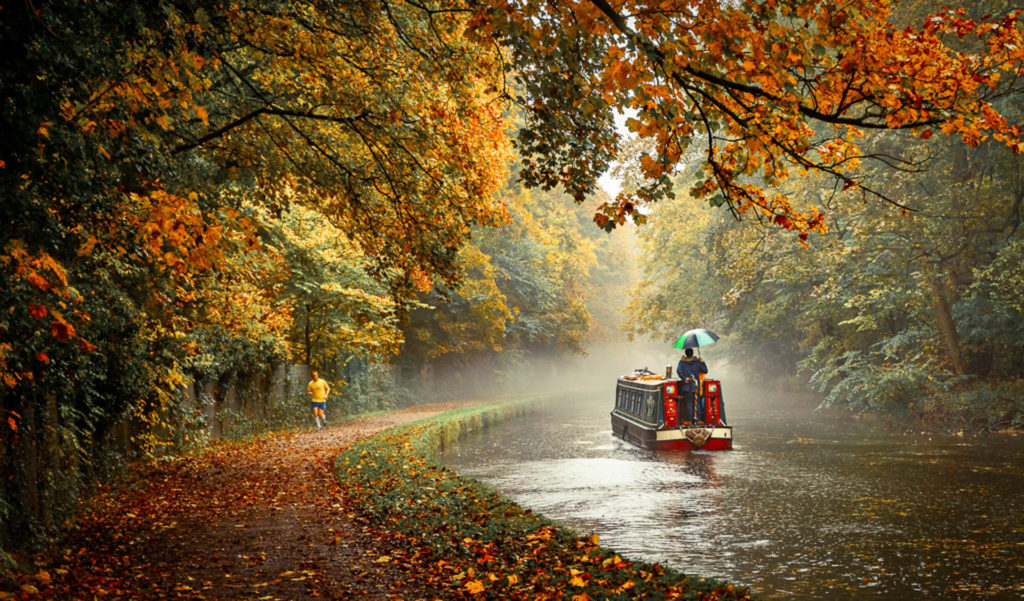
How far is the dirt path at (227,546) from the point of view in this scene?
19.0ft

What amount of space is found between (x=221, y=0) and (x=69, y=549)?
512cm

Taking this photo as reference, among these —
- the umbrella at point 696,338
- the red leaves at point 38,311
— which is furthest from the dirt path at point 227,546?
the umbrella at point 696,338

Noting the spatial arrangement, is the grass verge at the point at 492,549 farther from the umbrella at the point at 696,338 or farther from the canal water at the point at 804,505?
the umbrella at the point at 696,338

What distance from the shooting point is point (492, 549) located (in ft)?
22.3

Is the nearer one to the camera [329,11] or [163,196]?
[163,196]

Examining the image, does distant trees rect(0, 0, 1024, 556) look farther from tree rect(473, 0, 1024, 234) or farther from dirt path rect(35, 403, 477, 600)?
dirt path rect(35, 403, 477, 600)

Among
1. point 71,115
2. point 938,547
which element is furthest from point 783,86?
point 938,547

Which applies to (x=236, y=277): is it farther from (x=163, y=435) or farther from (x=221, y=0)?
(x=221, y=0)

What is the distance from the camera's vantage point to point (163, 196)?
4.94 metres

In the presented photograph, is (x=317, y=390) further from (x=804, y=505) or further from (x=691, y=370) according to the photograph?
(x=804, y=505)

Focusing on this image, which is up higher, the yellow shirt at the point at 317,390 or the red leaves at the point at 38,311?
the red leaves at the point at 38,311

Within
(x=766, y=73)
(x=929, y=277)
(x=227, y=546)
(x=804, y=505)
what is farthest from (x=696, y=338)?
(x=766, y=73)

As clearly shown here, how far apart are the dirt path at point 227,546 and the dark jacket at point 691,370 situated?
363 inches

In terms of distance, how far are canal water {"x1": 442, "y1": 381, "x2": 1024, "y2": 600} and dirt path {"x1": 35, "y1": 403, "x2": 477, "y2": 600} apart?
Result: 3.17 meters
